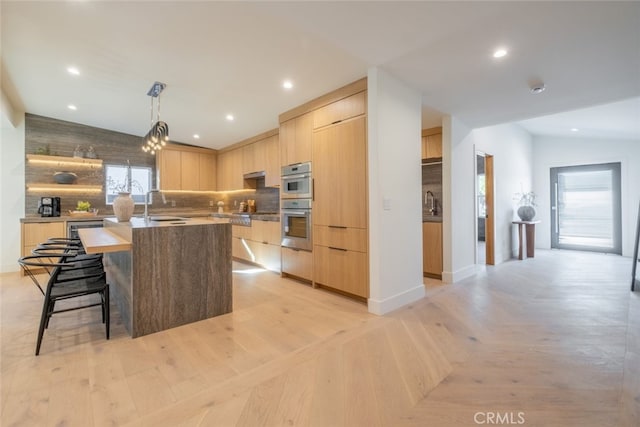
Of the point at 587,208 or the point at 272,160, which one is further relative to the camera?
the point at 587,208

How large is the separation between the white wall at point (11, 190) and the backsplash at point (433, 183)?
655cm

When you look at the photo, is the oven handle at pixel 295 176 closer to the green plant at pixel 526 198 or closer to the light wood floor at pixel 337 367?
the light wood floor at pixel 337 367

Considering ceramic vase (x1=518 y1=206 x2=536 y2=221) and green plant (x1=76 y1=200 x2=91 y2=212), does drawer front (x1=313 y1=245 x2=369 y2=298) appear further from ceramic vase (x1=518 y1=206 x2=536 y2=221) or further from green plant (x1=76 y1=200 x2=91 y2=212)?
ceramic vase (x1=518 y1=206 x2=536 y2=221)

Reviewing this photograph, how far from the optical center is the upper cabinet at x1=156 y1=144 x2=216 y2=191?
5797mm

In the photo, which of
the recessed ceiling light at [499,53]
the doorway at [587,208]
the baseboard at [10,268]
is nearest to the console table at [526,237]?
the doorway at [587,208]

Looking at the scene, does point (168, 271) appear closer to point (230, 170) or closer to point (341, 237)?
point (341, 237)

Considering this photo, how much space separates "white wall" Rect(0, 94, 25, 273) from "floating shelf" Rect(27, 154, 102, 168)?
17 cm

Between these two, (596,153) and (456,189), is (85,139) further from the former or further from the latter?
(596,153)

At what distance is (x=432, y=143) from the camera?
4.32 meters

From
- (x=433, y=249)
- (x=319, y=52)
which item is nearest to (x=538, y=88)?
(x=433, y=249)

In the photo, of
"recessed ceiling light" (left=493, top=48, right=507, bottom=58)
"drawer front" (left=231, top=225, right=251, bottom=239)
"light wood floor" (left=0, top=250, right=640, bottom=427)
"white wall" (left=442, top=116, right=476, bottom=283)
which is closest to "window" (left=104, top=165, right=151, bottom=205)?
"drawer front" (left=231, top=225, right=251, bottom=239)

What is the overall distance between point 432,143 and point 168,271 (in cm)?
397

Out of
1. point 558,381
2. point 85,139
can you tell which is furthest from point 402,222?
point 85,139

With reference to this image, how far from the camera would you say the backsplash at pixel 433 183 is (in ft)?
13.8
